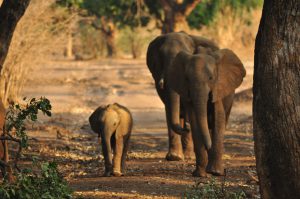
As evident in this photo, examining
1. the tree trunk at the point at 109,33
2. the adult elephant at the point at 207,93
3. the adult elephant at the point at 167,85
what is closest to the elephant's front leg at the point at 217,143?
the adult elephant at the point at 207,93

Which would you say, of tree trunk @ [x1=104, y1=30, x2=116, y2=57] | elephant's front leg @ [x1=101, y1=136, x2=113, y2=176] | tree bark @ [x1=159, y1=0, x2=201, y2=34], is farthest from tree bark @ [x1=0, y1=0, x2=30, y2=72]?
tree trunk @ [x1=104, y1=30, x2=116, y2=57]

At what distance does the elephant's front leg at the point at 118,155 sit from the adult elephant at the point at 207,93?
103 cm

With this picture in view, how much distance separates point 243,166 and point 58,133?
5.71 metres

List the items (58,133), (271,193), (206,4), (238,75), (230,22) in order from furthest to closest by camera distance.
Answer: (230,22) < (206,4) < (58,133) < (238,75) < (271,193)

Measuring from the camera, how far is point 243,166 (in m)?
13.5

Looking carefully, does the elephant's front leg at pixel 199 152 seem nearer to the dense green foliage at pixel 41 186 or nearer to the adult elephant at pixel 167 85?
the adult elephant at pixel 167 85

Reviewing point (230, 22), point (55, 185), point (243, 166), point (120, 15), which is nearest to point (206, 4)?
point (120, 15)

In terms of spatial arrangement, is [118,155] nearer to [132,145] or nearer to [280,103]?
[280,103]

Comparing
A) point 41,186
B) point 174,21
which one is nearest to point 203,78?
point 41,186

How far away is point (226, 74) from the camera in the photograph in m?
12.8

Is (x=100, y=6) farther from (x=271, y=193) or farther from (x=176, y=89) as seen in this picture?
(x=271, y=193)

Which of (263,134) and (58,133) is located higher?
(263,134)

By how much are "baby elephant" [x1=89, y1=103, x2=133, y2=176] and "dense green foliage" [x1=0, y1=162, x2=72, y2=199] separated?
11.7 feet

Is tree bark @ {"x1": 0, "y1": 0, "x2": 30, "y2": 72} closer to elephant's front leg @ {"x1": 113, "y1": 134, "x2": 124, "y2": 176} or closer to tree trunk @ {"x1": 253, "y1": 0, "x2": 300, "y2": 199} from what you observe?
elephant's front leg @ {"x1": 113, "y1": 134, "x2": 124, "y2": 176}
